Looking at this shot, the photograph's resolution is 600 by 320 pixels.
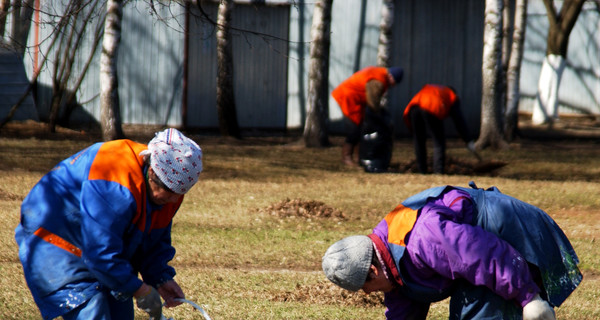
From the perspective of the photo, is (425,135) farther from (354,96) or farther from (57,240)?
(57,240)

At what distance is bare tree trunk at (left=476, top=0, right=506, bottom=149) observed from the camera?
15.2 meters

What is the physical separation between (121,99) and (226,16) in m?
3.54

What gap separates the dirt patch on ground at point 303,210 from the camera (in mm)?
8797

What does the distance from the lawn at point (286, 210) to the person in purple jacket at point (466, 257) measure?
6.10 feet

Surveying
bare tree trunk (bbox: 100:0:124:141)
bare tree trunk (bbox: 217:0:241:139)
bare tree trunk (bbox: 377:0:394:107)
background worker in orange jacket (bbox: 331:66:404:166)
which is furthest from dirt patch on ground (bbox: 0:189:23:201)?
bare tree trunk (bbox: 377:0:394:107)

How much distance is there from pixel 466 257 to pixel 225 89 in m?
13.7

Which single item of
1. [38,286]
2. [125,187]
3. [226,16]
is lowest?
[38,286]

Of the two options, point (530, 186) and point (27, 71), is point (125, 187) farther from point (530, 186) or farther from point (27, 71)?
point (27, 71)

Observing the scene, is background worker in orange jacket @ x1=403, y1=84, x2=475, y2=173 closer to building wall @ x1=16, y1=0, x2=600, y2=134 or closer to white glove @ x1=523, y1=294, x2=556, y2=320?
building wall @ x1=16, y1=0, x2=600, y2=134

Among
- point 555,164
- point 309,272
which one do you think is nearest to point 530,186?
point 555,164

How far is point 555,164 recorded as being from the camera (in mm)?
13680

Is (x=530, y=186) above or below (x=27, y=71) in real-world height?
below

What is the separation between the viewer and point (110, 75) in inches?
532

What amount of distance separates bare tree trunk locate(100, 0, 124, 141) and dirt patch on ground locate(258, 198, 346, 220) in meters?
→ 5.37
